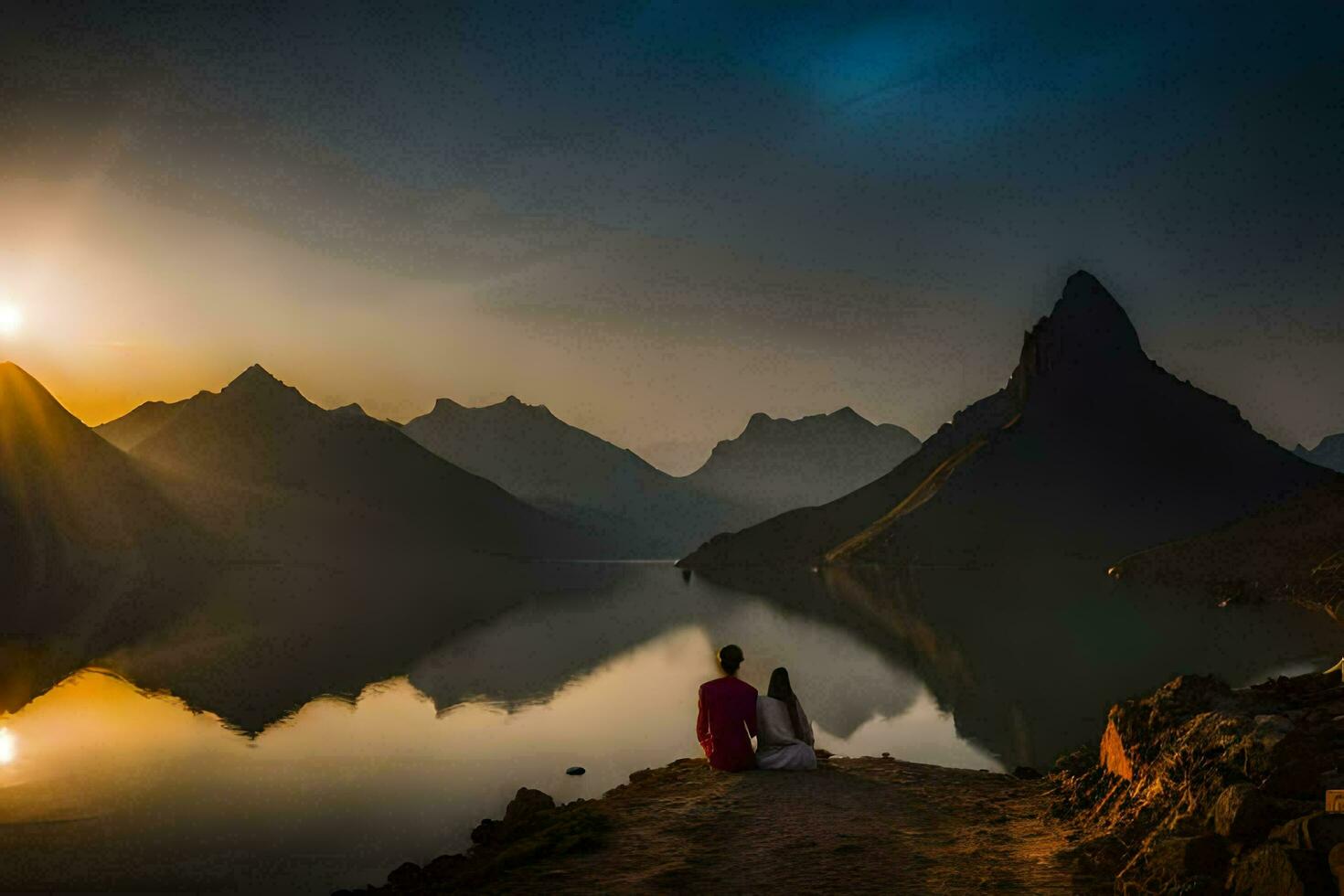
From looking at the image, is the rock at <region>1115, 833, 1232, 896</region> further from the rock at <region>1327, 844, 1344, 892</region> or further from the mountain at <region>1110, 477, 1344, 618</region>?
the mountain at <region>1110, 477, 1344, 618</region>

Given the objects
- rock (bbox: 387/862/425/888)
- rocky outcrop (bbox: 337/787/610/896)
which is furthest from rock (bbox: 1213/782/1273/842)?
rock (bbox: 387/862/425/888)

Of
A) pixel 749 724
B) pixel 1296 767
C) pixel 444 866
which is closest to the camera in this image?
pixel 1296 767

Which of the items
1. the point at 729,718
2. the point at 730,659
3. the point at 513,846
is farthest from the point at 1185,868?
the point at 513,846

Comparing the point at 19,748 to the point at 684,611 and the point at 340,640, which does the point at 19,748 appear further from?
the point at 684,611

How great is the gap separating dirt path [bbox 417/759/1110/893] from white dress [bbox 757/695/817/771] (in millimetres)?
295

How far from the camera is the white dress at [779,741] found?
766 inches

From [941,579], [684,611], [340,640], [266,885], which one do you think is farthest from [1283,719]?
[941,579]

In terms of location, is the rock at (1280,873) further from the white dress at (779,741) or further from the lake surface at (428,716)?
the lake surface at (428,716)

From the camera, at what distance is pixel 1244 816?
36.7 ft

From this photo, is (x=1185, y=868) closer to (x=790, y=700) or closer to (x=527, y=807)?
(x=790, y=700)

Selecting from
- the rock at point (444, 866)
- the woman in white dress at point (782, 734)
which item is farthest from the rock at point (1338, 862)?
the rock at point (444, 866)

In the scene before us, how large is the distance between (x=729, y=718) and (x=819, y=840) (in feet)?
15.5

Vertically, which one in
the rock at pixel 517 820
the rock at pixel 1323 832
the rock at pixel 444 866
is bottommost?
the rock at pixel 1323 832

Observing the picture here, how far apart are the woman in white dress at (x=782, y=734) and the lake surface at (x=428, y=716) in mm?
7622
